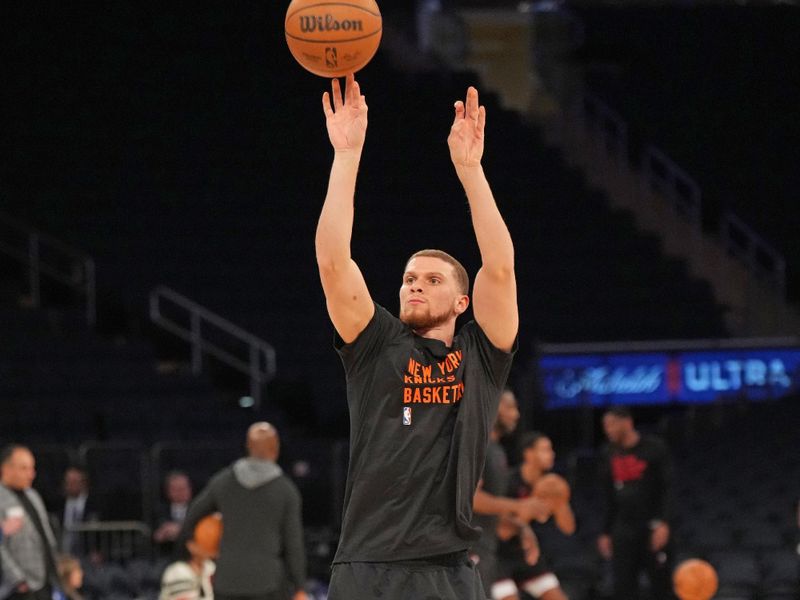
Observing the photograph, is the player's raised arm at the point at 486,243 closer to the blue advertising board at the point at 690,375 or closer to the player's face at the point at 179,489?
the player's face at the point at 179,489

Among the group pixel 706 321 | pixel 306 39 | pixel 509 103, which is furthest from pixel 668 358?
pixel 306 39

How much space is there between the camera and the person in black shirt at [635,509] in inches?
435

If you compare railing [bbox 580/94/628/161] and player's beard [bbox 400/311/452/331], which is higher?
railing [bbox 580/94/628/161]

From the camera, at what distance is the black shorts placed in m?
4.23

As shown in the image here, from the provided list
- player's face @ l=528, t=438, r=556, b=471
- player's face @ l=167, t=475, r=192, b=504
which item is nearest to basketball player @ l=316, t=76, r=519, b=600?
player's face @ l=528, t=438, r=556, b=471

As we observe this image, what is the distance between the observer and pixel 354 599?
422 cm

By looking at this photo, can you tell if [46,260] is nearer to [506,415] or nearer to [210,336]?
[210,336]

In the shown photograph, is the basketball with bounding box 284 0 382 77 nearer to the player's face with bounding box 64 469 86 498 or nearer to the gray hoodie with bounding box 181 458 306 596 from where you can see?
the gray hoodie with bounding box 181 458 306 596

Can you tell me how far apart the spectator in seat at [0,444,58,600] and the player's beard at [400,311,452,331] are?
5.36 meters

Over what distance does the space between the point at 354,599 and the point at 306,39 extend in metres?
1.88

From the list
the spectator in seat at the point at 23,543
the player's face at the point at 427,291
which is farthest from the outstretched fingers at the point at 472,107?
the spectator in seat at the point at 23,543

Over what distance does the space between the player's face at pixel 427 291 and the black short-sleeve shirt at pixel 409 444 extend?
7cm

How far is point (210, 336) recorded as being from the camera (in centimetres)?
1912

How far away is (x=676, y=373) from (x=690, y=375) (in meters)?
0.19
